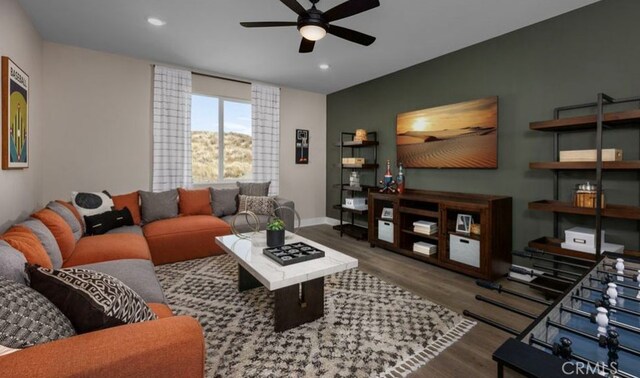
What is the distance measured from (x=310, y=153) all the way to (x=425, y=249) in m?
2.99

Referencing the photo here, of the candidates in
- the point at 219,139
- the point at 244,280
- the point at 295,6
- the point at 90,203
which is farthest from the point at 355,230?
the point at 90,203

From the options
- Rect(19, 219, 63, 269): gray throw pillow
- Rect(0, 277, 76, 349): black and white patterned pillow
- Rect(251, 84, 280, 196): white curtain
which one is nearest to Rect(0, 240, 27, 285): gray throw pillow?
Rect(0, 277, 76, 349): black and white patterned pillow

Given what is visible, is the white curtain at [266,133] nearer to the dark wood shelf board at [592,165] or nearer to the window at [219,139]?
the window at [219,139]

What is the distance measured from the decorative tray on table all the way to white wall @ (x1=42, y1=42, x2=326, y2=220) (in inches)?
114

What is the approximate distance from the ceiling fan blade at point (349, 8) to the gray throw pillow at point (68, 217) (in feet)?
9.17

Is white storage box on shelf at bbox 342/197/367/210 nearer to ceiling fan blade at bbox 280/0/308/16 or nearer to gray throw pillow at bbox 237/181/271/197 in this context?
gray throw pillow at bbox 237/181/271/197

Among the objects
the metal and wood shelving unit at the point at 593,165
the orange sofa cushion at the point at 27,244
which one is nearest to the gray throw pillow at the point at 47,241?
the orange sofa cushion at the point at 27,244

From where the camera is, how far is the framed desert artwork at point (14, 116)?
2.24m

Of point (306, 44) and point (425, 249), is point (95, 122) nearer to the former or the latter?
point (306, 44)

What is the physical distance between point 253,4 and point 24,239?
2.40 m

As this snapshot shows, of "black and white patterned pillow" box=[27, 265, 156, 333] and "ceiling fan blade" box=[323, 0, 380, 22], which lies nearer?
"black and white patterned pillow" box=[27, 265, 156, 333]

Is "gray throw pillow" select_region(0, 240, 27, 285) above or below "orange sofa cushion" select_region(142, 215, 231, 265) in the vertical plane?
above

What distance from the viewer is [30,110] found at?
2990mm

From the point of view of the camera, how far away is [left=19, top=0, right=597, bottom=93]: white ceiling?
8.59ft
